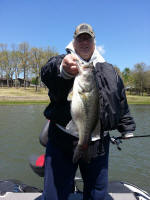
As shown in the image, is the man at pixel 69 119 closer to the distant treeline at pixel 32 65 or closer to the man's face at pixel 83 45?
the man's face at pixel 83 45

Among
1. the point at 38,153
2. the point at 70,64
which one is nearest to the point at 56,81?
the point at 70,64

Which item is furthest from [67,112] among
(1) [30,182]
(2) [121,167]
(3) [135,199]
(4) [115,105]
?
(2) [121,167]

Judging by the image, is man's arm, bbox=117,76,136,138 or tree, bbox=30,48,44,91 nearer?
man's arm, bbox=117,76,136,138

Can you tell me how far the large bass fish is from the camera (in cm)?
206

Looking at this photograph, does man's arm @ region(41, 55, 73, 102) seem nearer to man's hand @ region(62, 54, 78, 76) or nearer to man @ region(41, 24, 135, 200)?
man @ region(41, 24, 135, 200)

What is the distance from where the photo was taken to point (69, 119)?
2383mm

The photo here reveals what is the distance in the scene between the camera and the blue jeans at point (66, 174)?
2453 mm

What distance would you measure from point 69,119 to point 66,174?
637 millimetres

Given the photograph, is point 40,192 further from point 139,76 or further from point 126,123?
point 139,76

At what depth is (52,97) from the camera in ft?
7.72

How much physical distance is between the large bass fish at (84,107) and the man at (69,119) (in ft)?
0.49

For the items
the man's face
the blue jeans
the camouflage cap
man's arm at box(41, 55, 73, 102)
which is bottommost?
the blue jeans

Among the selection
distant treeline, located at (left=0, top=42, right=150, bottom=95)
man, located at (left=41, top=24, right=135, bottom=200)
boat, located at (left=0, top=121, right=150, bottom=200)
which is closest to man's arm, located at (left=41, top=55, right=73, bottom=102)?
man, located at (left=41, top=24, right=135, bottom=200)

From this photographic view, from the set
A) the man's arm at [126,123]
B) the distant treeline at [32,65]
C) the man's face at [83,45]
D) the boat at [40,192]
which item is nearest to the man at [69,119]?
the man's face at [83,45]
